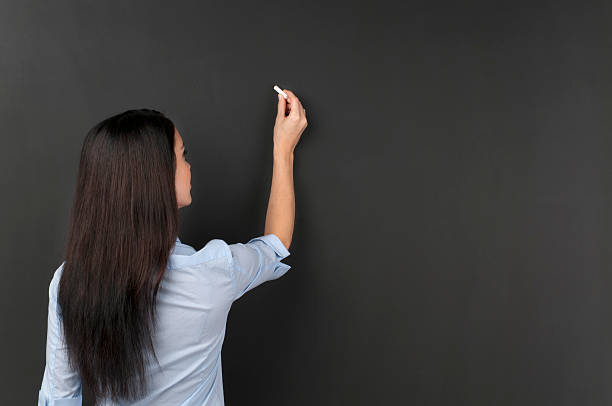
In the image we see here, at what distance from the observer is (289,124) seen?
1.15m

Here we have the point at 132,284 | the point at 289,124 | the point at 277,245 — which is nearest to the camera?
the point at 132,284

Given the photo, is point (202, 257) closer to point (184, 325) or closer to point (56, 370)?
point (184, 325)

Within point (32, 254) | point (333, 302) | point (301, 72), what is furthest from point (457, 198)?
point (32, 254)

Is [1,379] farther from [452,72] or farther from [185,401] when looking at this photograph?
[452,72]

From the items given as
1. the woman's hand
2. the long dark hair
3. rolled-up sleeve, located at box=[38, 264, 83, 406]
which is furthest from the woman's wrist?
rolled-up sleeve, located at box=[38, 264, 83, 406]

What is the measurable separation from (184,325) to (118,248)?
20cm

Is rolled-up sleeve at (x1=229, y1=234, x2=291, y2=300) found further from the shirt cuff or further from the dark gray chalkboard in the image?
the dark gray chalkboard

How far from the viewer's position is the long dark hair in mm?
847

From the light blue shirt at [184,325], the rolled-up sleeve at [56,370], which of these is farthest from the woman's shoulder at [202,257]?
the rolled-up sleeve at [56,370]

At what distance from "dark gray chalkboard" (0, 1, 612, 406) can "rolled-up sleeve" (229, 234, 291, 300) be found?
7.7 inches

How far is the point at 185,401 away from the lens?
94cm

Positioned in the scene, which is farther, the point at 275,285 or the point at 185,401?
the point at 275,285

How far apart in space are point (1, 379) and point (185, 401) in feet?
2.09

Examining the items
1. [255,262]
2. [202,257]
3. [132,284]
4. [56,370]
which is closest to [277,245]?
[255,262]
